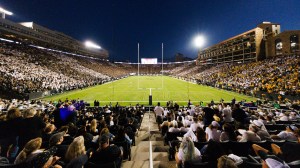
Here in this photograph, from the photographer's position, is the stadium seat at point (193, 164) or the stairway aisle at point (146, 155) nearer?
the stadium seat at point (193, 164)

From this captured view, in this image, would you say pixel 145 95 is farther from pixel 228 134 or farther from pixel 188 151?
pixel 188 151

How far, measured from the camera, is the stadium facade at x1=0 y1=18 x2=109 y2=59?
169 ft

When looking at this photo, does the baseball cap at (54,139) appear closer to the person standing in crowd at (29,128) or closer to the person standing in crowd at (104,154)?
the person standing in crowd at (104,154)

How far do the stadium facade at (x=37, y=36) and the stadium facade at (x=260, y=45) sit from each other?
6954 cm

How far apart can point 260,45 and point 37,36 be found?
73572 mm

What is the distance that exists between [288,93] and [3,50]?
54.7 meters

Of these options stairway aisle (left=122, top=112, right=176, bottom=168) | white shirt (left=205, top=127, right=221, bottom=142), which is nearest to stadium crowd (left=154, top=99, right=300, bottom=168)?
white shirt (left=205, top=127, right=221, bottom=142)

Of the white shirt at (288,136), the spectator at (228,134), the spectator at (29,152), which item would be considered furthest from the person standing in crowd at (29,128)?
the white shirt at (288,136)

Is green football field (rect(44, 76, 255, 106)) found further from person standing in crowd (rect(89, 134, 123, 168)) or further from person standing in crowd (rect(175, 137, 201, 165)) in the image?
person standing in crowd (rect(175, 137, 201, 165))

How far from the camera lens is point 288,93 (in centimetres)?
2139

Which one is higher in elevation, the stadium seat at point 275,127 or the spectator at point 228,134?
the spectator at point 228,134

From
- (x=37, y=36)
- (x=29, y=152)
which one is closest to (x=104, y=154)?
(x=29, y=152)

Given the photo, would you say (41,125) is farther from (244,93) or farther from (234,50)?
(234,50)

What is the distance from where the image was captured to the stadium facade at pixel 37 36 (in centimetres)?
5156
